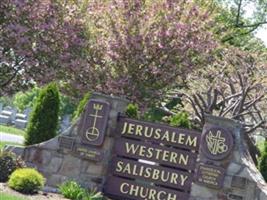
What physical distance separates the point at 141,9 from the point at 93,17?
1.78 metres

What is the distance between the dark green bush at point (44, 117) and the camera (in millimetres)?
11953

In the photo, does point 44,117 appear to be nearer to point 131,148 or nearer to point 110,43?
point 131,148

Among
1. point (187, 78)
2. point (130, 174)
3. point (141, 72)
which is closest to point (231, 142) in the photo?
point (130, 174)

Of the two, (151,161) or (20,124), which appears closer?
(151,161)

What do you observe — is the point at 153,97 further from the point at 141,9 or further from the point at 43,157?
the point at 43,157

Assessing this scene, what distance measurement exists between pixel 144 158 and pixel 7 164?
2506 mm

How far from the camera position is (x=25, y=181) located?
30.7 ft

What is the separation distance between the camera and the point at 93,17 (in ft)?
54.6

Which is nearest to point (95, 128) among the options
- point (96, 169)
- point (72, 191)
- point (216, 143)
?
point (96, 169)

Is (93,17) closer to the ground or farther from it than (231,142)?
farther from it

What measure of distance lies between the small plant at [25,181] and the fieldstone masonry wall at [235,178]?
108 inches

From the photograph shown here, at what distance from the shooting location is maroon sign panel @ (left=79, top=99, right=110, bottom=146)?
10734mm

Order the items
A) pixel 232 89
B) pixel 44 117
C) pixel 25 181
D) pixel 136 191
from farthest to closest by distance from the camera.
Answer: pixel 232 89
pixel 44 117
pixel 136 191
pixel 25 181

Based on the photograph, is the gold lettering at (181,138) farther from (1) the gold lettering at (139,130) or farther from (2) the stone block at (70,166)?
(2) the stone block at (70,166)
